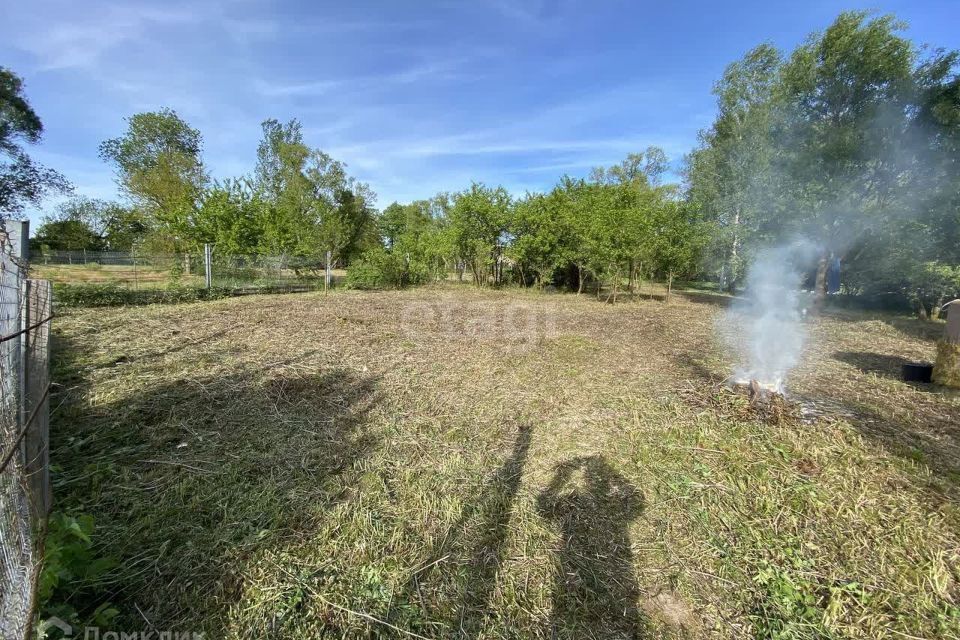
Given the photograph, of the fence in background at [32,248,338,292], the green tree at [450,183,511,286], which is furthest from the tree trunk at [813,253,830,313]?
the fence in background at [32,248,338,292]

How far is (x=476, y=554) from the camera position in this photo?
2014 mm

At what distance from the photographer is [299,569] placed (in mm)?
1839

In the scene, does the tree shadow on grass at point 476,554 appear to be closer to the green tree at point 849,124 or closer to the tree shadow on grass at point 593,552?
the tree shadow on grass at point 593,552

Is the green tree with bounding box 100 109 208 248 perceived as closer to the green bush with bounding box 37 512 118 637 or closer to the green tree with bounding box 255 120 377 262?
the green tree with bounding box 255 120 377 262

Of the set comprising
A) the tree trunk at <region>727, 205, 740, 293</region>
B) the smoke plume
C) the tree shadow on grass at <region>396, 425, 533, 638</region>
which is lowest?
the tree shadow on grass at <region>396, 425, 533, 638</region>

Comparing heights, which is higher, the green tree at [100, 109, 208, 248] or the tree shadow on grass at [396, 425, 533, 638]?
the green tree at [100, 109, 208, 248]

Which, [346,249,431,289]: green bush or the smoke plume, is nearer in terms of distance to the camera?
the smoke plume

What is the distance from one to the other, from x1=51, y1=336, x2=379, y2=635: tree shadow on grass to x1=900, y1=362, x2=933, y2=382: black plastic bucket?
23.3 feet

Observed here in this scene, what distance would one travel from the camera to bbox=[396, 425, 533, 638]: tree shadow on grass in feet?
5.61

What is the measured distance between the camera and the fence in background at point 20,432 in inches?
46.0

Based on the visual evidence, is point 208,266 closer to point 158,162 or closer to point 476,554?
point 476,554

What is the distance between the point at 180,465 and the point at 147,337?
4.34 meters

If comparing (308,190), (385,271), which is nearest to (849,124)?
(385,271)

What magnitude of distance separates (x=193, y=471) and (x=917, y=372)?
8338mm
